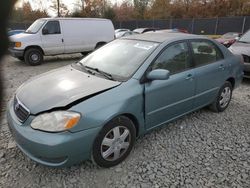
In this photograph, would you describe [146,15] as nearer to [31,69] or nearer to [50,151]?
[31,69]

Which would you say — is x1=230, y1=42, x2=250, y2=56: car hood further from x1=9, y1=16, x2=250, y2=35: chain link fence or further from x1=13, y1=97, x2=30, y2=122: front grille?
x1=9, y1=16, x2=250, y2=35: chain link fence

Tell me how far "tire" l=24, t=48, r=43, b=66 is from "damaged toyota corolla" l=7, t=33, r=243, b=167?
237 inches

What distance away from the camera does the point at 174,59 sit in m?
3.25

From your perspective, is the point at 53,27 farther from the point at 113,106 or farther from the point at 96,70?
the point at 113,106

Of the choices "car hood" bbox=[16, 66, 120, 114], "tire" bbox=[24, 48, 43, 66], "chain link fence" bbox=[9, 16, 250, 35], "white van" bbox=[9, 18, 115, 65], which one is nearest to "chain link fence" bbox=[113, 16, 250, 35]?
"chain link fence" bbox=[9, 16, 250, 35]

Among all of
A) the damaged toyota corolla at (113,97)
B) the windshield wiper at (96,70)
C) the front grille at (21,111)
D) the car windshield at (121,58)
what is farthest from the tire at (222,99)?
the front grille at (21,111)

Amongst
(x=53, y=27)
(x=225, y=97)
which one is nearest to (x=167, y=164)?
(x=225, y=97)

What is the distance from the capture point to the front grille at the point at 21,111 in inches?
95.6

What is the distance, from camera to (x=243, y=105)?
4547 millimetres

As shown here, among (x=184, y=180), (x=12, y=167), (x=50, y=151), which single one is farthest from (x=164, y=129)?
(x=12, y=167)

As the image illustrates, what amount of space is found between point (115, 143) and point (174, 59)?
1473 mm

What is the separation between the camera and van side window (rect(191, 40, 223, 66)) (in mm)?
3553

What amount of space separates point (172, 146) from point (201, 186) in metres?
0.76

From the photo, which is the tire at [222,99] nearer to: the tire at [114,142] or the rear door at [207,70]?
the rear door at [207,70]
